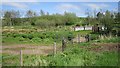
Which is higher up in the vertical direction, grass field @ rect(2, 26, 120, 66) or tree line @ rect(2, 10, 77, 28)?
grass field @ rect(2, 26, 120, 66)

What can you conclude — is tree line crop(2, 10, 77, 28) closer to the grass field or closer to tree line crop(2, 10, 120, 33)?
tree line crop(2, 10, 120, 33)

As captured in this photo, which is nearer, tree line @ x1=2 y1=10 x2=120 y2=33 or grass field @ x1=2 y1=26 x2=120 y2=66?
grass field @ x1=2 y1=26 x2=120 y2=66

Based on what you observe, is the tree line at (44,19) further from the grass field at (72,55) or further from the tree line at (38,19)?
the grass field at (72,55)

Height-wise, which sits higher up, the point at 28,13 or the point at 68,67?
the point at 68,67

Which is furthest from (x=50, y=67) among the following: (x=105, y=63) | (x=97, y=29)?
(x=97, y=29)

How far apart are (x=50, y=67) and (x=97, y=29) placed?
36.2 m

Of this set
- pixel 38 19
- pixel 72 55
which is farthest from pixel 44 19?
pixel 72 55

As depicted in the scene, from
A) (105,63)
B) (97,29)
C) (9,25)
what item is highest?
(105,63)

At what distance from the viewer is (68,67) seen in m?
8.47

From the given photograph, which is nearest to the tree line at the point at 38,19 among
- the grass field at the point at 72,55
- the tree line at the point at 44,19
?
the tree line at the point at 44,19

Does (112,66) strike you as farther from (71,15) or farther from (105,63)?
(71,15)

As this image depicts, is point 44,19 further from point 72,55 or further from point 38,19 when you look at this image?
point 72,55

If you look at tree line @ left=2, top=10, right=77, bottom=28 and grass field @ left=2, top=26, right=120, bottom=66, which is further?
tree line @ left=2, top=10, right=77, bottom=28

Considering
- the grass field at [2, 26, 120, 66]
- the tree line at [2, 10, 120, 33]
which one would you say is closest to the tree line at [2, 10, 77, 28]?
the tree line at [2, 10, 120, 33]
